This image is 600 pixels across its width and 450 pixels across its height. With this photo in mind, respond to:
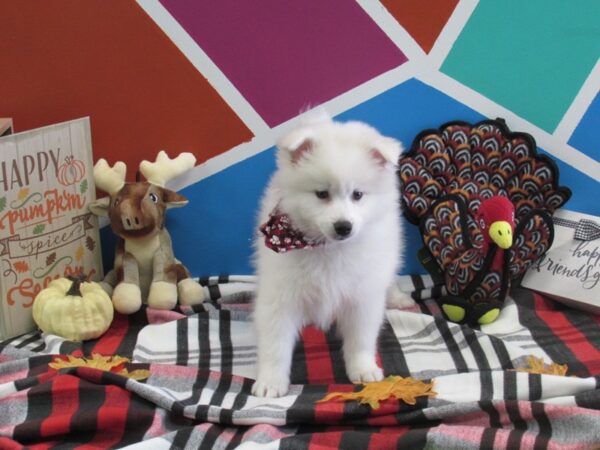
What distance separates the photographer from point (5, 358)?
6.03 feet

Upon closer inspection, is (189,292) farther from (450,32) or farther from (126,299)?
(450,32)

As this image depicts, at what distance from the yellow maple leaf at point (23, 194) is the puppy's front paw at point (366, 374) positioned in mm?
1166

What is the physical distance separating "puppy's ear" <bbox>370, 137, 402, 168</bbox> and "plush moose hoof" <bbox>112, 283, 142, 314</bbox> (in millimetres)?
1005

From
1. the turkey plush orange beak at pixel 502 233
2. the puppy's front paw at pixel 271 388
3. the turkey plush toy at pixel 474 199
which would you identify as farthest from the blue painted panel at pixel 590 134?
the puppy's front paw at pixel 271 388

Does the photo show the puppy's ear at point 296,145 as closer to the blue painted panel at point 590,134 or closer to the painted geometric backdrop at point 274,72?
the painted geometric backdrop at point 274,72

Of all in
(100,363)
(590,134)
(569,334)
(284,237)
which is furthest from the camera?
(590,134)

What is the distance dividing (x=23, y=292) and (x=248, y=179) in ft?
2.82

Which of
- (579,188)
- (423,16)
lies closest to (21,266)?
(423,16)

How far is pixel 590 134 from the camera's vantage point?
2.27 meters

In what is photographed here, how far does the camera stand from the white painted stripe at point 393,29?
2.15 metres

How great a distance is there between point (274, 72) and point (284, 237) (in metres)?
0.78

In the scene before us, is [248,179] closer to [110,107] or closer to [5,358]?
[110,107]

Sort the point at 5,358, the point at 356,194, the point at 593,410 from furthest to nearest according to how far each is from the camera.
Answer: the point at 5,358
the point at 356,194
the point at 593,410

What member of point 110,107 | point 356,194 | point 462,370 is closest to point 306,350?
point 462,370
